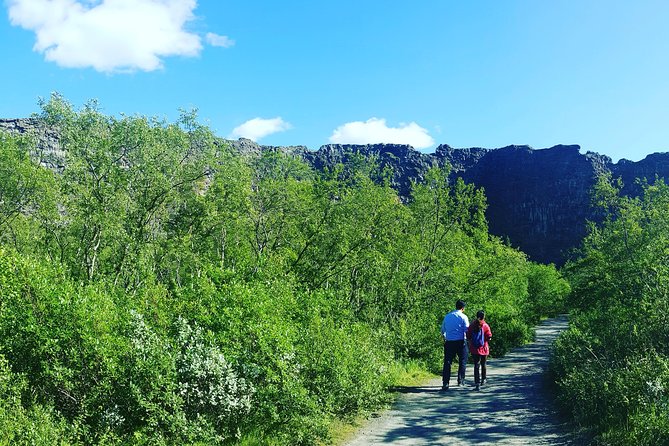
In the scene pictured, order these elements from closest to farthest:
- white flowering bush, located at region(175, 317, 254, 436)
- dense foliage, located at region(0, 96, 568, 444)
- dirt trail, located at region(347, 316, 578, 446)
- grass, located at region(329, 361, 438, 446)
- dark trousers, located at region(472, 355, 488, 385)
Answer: dense foliage, located at region(0, 96, 568, 444) → white flowering bush, located at region(175, 317, 254, 436) → dirt trail, located at region(347, 316, 578, 446) → grass, located at region(329, 361, 438, 446) → dark trousers, located at region(472, 355, 488, 385)

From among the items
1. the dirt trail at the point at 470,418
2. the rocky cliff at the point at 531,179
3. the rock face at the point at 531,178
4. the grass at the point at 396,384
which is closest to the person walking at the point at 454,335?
the dirt trail at the point at 470,418

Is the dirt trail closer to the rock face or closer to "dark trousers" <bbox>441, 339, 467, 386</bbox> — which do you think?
"dark trousers" <bbox>441, 339, 467, 386</bbox>

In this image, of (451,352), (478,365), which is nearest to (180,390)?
(451,352)

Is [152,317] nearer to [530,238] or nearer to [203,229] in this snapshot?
[203,229]

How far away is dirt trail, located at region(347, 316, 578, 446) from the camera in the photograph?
8688 mm

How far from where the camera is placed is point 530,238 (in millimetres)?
144125

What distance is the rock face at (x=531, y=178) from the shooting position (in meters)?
135

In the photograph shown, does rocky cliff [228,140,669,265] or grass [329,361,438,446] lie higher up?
rocky cliff [228,140,669,265]

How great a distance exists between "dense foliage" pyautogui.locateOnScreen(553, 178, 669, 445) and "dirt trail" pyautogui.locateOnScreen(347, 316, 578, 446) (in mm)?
710

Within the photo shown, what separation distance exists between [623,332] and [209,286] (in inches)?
356

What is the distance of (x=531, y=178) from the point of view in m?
158

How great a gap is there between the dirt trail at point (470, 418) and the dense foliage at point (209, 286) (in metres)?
0.85

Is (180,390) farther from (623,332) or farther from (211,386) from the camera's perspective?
(623,332)

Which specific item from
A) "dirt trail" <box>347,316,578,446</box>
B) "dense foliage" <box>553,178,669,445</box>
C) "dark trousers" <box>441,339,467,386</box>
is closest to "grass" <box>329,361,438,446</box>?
"dirt trail" <box>347,316,578,446</box>
